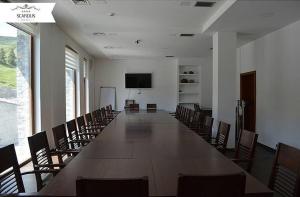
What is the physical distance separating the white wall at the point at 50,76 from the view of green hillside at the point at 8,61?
644 mm

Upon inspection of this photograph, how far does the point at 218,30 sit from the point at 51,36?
3.69 meters

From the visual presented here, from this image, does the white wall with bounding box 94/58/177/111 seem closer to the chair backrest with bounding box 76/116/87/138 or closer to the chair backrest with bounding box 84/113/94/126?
the chair backrest with bounding box 84/113/94/126

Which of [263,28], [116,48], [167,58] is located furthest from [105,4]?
[167,58]

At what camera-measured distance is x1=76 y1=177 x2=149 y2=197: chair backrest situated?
1.29 metres

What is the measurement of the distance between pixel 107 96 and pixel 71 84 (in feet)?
11.3

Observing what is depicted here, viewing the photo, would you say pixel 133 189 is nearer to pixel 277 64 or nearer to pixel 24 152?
pixel 24 152

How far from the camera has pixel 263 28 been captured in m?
6.12

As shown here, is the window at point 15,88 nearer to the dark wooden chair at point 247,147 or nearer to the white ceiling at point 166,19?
the white ceiling at point 166,19

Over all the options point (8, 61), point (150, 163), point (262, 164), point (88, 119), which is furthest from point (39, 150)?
point (262, 164)

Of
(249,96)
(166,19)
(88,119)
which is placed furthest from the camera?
(249,96)

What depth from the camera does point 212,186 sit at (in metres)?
1.36

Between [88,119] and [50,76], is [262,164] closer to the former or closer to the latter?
[88,119]

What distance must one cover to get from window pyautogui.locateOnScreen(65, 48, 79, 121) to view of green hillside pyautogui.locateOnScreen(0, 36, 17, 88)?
3.39 meters

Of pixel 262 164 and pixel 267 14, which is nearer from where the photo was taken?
pixel 267 14
